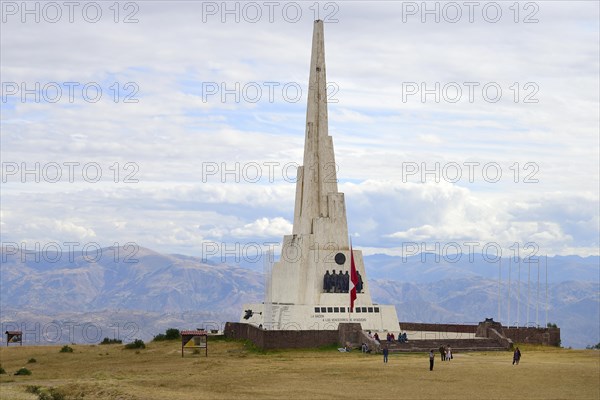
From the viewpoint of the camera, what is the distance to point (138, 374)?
4431 centimetres

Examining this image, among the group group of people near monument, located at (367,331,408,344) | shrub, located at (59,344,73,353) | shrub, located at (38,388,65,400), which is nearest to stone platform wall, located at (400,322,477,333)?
group of people near monument, located at (367,331,408,344)

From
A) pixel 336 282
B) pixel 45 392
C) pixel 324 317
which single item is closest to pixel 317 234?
pixel 336 282

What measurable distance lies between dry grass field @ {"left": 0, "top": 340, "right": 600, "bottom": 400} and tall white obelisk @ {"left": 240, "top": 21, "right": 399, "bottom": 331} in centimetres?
610

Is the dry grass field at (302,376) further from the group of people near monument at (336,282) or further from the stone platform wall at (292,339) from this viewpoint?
the group of people near monument at (336,282)

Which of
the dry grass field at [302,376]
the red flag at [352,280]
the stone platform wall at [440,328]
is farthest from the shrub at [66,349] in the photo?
the stone platform wall at [440,328]

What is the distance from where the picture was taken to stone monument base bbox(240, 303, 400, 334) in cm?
5575

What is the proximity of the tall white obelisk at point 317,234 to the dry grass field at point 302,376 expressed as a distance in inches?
240

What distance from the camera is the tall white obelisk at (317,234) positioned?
58.4 m

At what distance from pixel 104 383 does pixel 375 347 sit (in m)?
15.5

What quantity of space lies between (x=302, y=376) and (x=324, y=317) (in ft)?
48.0

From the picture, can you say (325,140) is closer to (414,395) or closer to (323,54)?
(323,54)

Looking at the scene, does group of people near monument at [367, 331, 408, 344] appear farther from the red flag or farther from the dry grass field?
the red flag

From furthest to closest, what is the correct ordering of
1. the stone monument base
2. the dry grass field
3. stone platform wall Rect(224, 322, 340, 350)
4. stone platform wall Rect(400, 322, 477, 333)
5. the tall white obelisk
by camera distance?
stone platform wall Rect(400, 322, 477, 333) → the tall white obelisk → the stone monument base → stone platform wall Rect(224, 322, 340, 350) → the dry grass field

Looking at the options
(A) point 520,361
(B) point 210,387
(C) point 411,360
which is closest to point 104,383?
(B) point 210,387
